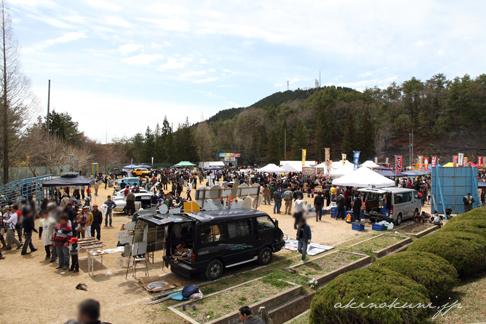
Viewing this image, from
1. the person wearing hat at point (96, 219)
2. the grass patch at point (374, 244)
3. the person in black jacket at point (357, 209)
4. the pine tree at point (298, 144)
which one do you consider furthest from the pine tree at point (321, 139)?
the person wearing hat at point (96, 219)

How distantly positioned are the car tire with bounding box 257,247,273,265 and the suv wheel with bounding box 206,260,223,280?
1342 mm

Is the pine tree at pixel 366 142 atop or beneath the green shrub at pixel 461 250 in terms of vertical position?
atop

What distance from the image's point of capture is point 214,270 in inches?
277

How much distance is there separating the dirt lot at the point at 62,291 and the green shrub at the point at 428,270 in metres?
3.85

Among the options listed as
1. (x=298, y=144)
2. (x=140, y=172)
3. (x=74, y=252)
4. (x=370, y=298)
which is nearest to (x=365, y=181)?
(x=370, y=298)

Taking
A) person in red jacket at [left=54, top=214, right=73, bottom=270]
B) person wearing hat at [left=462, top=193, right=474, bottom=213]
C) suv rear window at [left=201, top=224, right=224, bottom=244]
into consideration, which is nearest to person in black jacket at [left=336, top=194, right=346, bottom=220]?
person wearing hat at [left=462, top=193, right=474, bottom=213]

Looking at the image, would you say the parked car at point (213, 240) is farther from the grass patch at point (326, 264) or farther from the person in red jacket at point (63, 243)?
the person in red jacket at point (63, 243)

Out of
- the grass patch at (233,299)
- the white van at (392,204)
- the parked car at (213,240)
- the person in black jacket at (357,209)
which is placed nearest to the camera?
the grass patch at (233,299)

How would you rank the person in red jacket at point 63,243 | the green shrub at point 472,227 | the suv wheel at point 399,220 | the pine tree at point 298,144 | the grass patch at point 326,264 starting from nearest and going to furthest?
the green shrub at point 472,227, the person in red jacket at point 63,243, the grass patch at point 326,264, the suv wheel at point 399,220, the pine tree at point 298,144

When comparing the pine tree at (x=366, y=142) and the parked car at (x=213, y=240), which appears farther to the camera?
the pine tree at (x=366, y=142)

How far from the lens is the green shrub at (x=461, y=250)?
5.84 meters

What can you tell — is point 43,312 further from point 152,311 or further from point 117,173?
point 117,173

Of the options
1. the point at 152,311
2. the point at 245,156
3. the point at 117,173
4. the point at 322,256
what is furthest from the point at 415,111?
the point at 152,311

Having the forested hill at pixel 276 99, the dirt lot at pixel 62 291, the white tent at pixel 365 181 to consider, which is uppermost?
the forested hill at pixel 276 99
